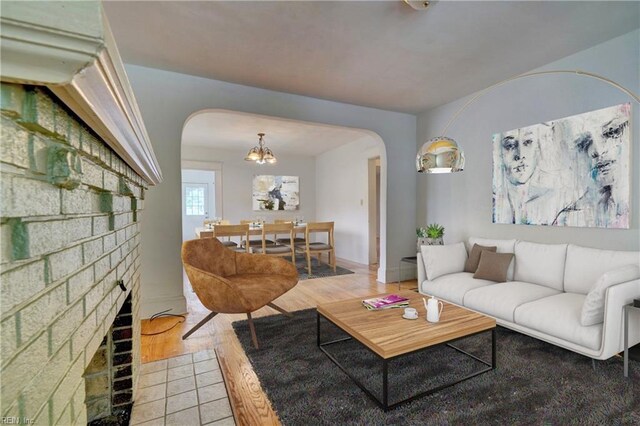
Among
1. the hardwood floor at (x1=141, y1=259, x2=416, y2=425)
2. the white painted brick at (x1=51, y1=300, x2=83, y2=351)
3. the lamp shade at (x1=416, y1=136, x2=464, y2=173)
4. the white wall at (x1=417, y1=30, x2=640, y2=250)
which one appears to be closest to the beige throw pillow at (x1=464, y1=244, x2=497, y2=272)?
the white wall at (x1=417, y1=30, x2=640, y2=250)

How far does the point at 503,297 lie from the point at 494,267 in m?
0.49

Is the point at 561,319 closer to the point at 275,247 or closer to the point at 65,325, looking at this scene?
the point at 65,325

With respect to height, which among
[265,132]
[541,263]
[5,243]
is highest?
Answer: [265,132]

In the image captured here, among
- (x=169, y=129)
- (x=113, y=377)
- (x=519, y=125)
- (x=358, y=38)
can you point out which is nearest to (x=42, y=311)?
(x=113, y=377)

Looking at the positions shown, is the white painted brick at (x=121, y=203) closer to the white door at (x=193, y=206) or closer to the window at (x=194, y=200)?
the white door at (x=193, y=206)

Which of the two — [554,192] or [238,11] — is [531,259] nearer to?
[554,192]

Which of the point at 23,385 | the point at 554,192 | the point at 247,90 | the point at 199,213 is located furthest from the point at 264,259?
the point at 199,213

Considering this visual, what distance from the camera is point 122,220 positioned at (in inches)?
45.8

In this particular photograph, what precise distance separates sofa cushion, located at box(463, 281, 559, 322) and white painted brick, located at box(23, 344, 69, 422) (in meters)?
2.64

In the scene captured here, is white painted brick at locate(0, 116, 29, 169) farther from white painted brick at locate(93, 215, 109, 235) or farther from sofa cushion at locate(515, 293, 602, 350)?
sofa cushion at locate(515, 293, 602, 350)

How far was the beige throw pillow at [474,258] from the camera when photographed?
303cm

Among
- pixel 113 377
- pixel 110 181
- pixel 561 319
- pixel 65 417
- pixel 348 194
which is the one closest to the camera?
pixel 65 417

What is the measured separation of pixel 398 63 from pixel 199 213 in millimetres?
6252

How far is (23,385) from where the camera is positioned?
0.41 metres
